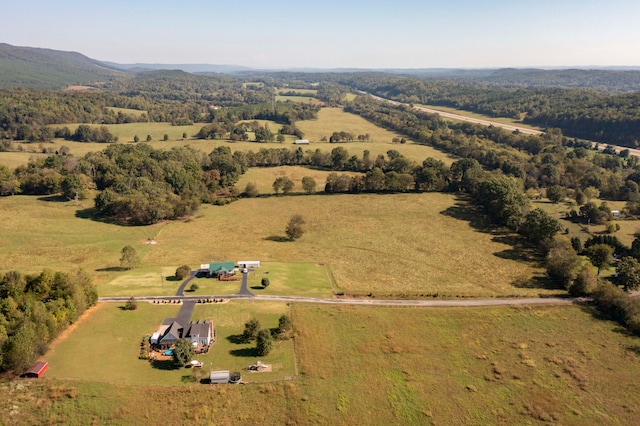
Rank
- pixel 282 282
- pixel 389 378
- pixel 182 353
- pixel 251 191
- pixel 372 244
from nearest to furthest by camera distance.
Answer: pixel 389 378, pixel 182 353, pixel 282 282, pixel 372 244, pixel 251 191

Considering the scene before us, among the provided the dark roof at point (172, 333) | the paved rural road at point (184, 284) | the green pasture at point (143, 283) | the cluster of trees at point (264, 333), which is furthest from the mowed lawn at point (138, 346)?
the green pasture at point (143, 283)

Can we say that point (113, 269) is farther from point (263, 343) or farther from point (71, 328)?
point (263, 343)

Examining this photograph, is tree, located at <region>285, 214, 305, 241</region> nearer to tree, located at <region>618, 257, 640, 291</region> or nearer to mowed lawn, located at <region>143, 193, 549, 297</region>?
mowed lawn, located at <region>143, 193, 549, 297</region>

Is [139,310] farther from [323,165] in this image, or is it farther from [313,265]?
[323,165]

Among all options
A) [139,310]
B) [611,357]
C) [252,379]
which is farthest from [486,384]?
[139,310]

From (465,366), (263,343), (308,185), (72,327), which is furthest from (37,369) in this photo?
(308,185)

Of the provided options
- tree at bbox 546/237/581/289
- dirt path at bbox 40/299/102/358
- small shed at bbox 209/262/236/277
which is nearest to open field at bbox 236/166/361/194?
small shed at bbox 209/262/236/277
